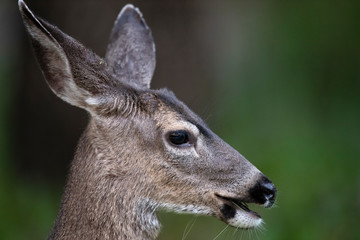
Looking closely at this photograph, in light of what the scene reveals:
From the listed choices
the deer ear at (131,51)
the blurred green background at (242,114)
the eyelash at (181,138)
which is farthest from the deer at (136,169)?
the blurred green background at (242,114)

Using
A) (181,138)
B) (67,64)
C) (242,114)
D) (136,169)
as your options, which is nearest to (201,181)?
(181,138)

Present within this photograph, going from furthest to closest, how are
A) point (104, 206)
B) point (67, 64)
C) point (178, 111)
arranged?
1. point (178, 111)
2. point (104, 206)
3. point (67, 64)

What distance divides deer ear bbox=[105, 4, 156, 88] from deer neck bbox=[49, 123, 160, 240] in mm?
853

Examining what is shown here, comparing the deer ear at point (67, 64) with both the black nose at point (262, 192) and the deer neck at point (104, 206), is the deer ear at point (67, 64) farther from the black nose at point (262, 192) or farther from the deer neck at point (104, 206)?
the black nose at point (262, 192)

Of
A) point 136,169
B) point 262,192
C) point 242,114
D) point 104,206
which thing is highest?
point 242,114

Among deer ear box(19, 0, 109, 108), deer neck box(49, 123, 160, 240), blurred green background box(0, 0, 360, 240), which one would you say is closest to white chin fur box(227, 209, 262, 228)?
deer neck box(49, 123, 160, 240)

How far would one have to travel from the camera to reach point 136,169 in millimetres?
5566

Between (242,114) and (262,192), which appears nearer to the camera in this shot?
(262,192)

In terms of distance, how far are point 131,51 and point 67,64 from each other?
1145 millimetres

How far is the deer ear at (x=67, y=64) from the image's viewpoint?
17.3ft

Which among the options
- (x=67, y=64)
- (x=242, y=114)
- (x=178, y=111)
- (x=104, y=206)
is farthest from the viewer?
(x=242, y=114)

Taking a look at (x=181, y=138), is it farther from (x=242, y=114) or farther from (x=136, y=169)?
(x=242, y=114)

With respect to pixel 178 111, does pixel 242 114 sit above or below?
above

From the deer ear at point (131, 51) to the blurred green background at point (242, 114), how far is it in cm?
78
